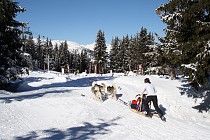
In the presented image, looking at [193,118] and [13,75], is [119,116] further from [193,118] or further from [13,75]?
[13,75]

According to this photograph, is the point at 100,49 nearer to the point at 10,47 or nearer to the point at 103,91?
the point at 10,47

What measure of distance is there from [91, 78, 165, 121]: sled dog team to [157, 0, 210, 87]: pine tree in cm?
318

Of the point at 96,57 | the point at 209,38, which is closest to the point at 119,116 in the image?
the point at 209,38

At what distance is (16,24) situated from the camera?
64.8 ft

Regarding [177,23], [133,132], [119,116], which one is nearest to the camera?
[133,132]

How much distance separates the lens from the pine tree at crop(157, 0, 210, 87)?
509 inches

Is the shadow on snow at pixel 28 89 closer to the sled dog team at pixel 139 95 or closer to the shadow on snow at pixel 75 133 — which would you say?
the sled dog team at pixel 139 95

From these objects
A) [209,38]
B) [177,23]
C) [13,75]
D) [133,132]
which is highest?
[177,23]

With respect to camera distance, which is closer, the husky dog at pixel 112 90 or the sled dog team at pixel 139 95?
the sled dog team at pixel 139 95

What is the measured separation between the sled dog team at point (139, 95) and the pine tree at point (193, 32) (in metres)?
3.18

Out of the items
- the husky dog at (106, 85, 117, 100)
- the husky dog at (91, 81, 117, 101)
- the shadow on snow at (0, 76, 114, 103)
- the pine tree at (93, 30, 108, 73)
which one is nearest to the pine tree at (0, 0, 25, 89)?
the shadow on snow at (0, 76, 114, 103)

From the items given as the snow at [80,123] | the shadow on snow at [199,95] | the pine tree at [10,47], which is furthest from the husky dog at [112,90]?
the pine tree at [10,47]

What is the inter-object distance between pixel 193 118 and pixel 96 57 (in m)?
47.3

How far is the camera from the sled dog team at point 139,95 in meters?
11.1
